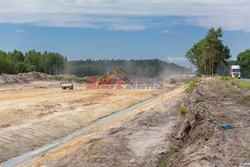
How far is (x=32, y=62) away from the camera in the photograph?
127 m

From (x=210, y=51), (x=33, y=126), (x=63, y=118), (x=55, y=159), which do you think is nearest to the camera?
(x=55, y=159)

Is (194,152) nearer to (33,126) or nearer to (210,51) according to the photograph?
(33,126)

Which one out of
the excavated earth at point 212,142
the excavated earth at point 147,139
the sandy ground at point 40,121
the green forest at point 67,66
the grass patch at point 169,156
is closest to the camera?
the excavated earth at point 212,142

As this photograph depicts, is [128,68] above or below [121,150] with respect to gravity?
above

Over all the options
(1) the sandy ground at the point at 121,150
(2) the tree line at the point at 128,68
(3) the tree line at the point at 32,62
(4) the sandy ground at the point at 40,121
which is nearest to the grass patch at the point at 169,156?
(1) the sandy ground at the point at 121,150

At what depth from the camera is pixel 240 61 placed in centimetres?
15050

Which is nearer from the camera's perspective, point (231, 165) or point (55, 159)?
point (231, 165)

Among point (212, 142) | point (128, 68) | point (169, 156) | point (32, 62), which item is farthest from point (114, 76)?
point (212, 142)

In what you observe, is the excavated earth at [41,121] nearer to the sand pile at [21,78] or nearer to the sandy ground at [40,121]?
the sandy ground at [40,121]

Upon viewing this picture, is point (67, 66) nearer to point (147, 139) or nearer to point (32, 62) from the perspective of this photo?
point (32, 62)

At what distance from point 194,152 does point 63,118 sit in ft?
61.7

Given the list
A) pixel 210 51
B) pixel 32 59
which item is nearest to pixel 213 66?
pixel 210 51

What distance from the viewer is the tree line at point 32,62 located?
99269 millimetres

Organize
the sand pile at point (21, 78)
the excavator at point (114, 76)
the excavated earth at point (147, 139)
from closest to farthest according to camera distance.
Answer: the excavated earth at point (147, 139) < the sand pile at point (21, 78) < the excavator at point (114, 76)
